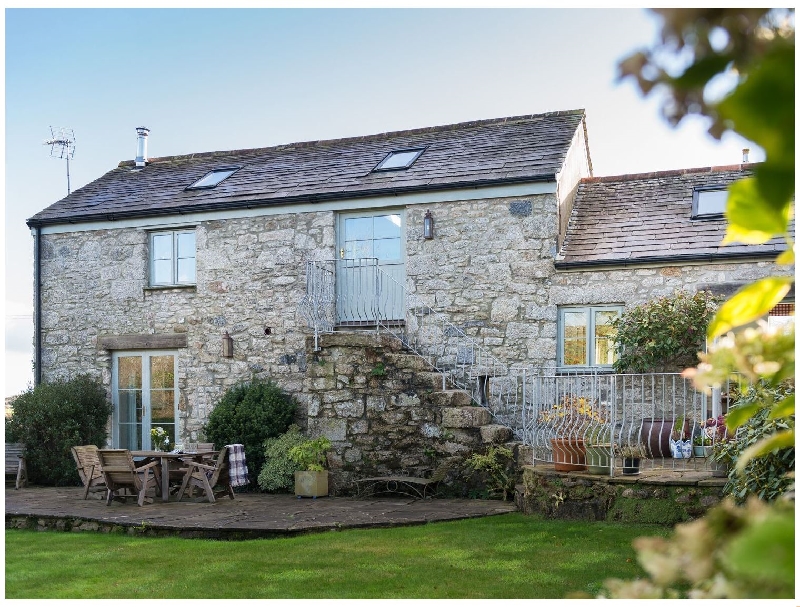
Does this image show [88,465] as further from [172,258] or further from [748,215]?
Result: [748,215]

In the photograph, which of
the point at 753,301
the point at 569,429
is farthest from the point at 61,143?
the point at 753,301

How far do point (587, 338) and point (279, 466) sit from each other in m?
4.18

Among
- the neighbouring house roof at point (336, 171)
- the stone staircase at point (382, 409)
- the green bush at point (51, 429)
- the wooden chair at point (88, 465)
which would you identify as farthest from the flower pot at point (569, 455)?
the green bush at point (51, 429)

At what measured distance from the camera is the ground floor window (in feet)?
42.5

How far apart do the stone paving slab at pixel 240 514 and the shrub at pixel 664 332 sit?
94.8 inches

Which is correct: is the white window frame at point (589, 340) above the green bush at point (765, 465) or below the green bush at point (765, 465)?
above

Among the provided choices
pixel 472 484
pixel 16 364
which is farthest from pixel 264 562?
pixel 16 364

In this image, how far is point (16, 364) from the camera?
1366cm

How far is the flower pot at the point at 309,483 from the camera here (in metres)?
10.5

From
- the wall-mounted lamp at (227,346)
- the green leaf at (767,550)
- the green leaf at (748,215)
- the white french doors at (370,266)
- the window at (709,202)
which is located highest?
the window at (709,202)

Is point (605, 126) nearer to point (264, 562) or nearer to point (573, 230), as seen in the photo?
point (573, 230)

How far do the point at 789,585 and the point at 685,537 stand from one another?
15cm

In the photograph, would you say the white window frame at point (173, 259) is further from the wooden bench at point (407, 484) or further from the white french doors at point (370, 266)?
the wooden bench at point (407, 484)
